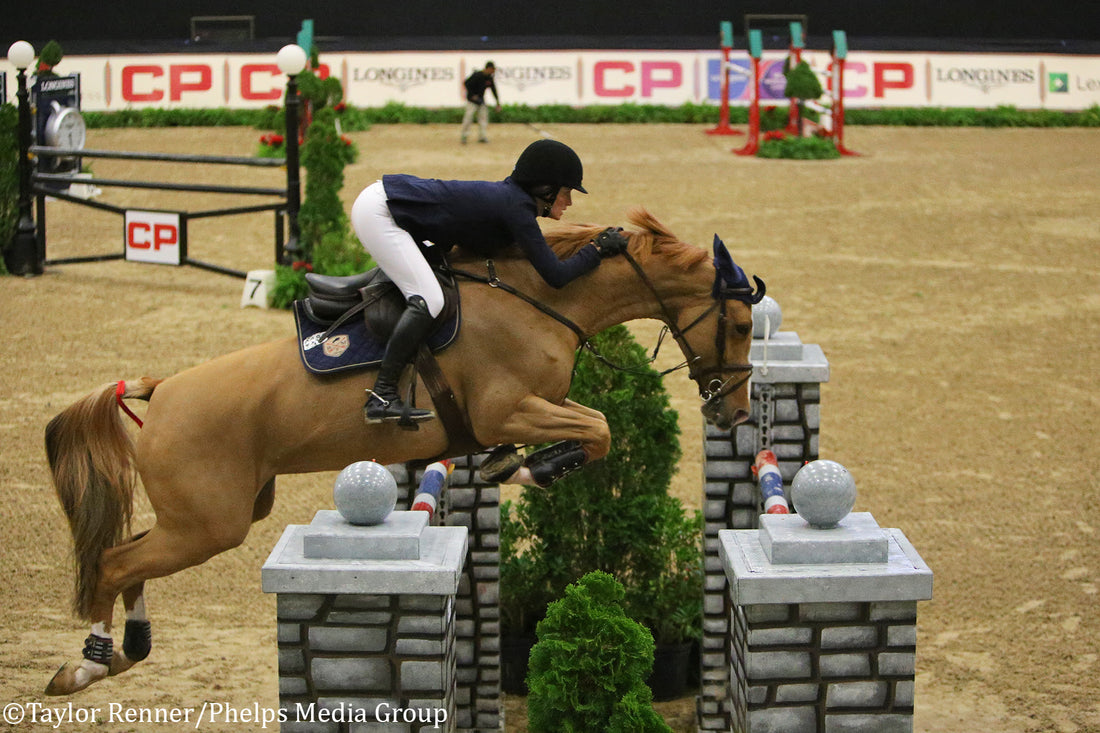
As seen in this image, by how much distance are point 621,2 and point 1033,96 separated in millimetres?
8754

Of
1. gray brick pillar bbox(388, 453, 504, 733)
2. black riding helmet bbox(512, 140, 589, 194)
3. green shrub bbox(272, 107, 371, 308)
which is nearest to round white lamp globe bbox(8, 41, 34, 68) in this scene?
green shrub bbox(272, 107, 371, 308)

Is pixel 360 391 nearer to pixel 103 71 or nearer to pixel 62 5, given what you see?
pixel 103 71

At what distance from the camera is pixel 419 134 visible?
24.6m

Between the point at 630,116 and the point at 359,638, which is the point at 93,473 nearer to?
the point at 359,638

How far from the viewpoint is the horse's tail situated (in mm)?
5445

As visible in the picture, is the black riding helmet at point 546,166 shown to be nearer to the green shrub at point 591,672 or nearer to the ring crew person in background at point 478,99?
the green shrub at point 591,672

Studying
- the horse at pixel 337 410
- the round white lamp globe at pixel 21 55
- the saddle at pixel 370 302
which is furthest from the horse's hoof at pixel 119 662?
the round white lamp globe at pixel 21 55

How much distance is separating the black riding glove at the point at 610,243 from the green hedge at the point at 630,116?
2087 centimetres

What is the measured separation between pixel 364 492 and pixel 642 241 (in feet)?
5.73

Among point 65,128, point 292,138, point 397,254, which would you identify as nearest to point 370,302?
point 397,254

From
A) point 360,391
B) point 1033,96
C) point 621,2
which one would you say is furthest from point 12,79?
point 360,391

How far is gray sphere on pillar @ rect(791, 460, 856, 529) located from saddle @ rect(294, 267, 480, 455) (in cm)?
144

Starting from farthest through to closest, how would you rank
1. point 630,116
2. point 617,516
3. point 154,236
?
point 630,116 < point 154,236 < point 617,516

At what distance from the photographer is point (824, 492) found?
4367 millimetres
